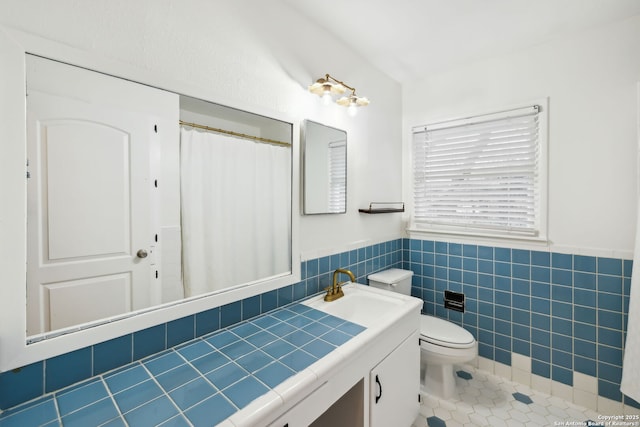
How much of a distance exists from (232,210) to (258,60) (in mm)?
759

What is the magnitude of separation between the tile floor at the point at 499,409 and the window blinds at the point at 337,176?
1.40m

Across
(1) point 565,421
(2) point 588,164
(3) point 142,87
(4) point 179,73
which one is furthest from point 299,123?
(1) point 565,421

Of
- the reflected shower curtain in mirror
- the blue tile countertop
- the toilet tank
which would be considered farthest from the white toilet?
the reflected shower curtain in mirror

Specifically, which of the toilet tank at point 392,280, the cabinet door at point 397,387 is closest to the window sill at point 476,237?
the toilet tank at point 392,280

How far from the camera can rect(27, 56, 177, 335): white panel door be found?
2.82 ft

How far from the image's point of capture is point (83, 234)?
36.9 inches

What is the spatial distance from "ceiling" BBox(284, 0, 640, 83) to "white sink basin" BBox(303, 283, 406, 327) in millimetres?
1611

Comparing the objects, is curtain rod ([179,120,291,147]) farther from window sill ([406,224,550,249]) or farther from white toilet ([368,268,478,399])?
window sill ([406,224,550,249])

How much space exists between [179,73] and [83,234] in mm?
704

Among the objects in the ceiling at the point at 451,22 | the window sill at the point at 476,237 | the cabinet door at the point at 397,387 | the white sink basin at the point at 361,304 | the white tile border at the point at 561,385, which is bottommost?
the white tile border at the point at 561,385

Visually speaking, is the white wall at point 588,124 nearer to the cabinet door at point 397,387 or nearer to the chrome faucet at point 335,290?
the cabinet door at point 397,387

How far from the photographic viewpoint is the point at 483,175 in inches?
85.4

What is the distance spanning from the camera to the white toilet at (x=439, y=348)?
5.94ft

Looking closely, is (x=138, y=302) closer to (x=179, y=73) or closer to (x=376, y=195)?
(x=179, y=73)
